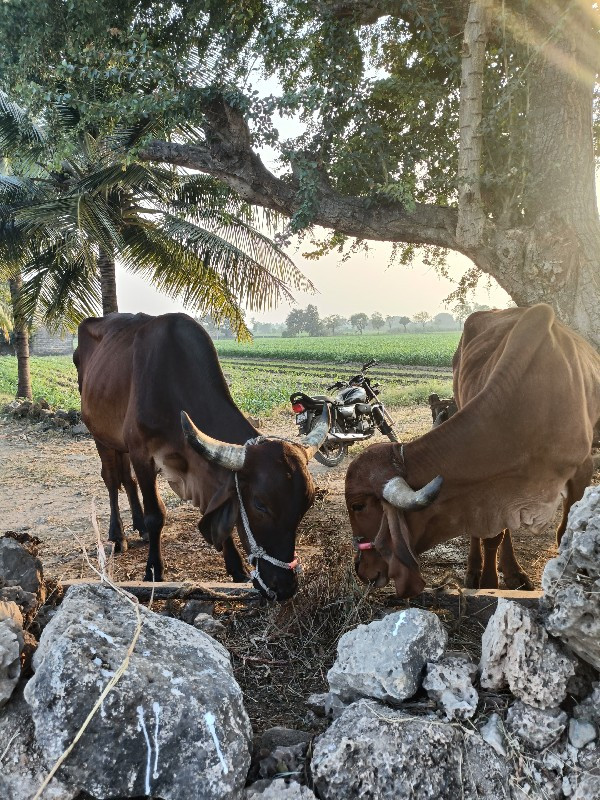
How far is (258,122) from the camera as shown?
6.82m

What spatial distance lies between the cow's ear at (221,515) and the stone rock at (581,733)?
7.95 ft

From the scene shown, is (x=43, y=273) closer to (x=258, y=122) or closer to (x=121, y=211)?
(x=121, y=211)

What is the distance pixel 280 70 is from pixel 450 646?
6.26 metres

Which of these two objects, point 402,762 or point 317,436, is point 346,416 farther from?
point 402,762

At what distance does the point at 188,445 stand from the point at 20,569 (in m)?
1.83

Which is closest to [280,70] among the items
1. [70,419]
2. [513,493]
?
[513,493]

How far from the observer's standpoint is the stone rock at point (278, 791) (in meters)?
2.29

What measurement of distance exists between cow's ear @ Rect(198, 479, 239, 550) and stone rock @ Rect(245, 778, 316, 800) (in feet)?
6.98

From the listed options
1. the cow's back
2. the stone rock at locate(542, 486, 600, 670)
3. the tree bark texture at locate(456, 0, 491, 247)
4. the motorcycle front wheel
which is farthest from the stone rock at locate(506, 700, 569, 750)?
the motorcycle front wheel

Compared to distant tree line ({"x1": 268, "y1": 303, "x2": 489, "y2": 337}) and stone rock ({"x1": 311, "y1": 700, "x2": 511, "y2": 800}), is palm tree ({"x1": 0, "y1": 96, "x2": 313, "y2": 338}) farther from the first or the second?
distant tree line ({"x1": 268, "y1": 303, "x2": 489, "y2": 337})

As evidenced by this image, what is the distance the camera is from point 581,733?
8.22ft

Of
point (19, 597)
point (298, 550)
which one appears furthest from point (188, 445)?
point (19, 597)

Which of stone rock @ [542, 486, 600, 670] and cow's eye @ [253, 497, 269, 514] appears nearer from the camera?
stone rock @ [542, 486, 600, 670]

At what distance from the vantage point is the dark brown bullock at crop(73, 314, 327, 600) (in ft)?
13.6
